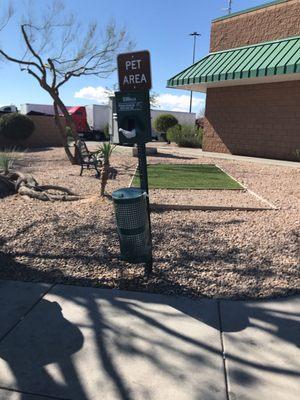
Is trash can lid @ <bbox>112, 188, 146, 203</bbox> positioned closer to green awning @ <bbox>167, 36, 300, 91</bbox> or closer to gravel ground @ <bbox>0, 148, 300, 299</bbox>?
gravel ground @ <bbox>0, 148, 300, 299</bbox>

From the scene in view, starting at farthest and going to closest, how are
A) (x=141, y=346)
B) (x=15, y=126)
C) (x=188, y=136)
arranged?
(x=188, y=136), (x=15, y=126), (x=141, y=346)

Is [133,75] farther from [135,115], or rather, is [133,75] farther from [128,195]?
[128,195]

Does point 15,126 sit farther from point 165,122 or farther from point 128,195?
point 128,195

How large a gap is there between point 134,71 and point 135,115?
43 cm

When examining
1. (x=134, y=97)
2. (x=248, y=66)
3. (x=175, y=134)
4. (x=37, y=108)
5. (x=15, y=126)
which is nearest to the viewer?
(x=134, y=97)

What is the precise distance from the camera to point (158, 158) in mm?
15164

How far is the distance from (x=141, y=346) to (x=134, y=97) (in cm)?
228

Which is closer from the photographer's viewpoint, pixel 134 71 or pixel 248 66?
pixel 134 71

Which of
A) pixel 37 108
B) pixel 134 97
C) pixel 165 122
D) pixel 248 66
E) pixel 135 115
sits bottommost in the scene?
pixel 165 122

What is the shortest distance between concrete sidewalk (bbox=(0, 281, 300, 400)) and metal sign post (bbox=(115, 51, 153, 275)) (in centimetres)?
159

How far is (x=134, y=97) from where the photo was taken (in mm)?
3926

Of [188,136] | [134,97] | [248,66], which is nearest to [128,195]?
[134,97]

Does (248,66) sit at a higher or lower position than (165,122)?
higher

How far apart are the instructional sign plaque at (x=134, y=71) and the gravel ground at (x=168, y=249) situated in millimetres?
1959
